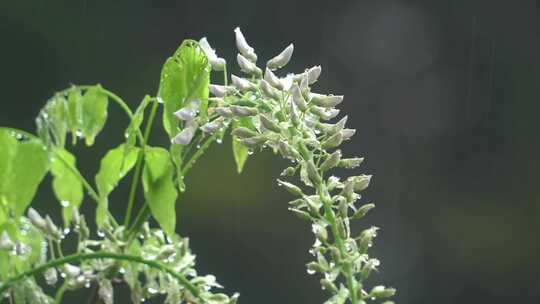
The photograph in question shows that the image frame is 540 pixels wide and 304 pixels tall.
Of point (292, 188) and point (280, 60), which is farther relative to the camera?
point (280, 60)

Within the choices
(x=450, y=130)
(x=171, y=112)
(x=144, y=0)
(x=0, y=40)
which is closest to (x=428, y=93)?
(x=450, y=130)

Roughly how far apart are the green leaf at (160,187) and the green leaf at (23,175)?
0.22 feet

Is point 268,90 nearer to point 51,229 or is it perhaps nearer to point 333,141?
point 333,141

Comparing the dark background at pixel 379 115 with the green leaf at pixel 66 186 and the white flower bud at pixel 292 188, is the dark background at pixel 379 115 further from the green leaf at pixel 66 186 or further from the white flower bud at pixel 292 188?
the white flower bud at pixel 292 188

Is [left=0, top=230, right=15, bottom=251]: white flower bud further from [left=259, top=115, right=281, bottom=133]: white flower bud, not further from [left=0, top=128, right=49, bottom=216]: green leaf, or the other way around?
[left=259, top=115, right=281, bottom=133]: white flower bud

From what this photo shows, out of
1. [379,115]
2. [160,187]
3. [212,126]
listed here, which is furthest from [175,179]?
[379,115]

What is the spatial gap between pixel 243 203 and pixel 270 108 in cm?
208

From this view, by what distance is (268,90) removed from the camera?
64cm

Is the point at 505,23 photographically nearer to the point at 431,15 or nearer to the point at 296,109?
the point at 431,15

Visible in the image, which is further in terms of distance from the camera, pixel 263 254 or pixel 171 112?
pixel 263 254

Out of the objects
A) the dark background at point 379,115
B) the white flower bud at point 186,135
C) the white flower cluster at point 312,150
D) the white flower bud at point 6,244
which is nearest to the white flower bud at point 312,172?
the white flower cluster at point 312,150

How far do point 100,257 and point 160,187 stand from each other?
0.28 ft

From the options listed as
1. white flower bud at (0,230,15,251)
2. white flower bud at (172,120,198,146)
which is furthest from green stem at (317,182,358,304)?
white flower bud at (0,230,15,251)

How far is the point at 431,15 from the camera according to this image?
3.43 meters
